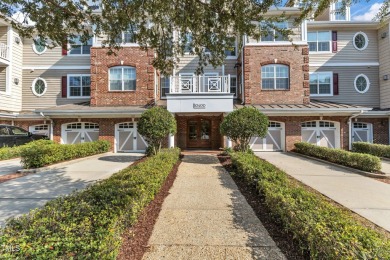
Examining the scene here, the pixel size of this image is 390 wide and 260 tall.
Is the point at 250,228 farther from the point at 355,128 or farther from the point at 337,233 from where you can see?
the point at 355,128

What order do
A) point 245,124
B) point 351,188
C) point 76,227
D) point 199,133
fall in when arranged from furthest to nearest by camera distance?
point 199,133, point 245,124, point 351,188, point 76,227

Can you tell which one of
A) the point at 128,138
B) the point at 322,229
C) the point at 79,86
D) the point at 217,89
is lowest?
the point at 322,229

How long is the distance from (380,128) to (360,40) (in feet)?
22.6

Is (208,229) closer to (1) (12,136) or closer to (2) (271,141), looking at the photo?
(2) (271,141)

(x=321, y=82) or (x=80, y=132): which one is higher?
(x=321, y=82)

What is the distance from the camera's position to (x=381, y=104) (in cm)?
1650

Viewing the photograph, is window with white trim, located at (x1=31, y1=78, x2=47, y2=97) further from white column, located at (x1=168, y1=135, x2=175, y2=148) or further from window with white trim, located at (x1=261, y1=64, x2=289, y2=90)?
window with white trim, located at (x1=261, y1=64, x2=289, y2=90)

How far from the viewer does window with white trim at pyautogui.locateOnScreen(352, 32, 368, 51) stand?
16906 millimetres

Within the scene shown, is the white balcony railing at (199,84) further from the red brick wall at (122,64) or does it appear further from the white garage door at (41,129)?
the white garage door at (41,129)

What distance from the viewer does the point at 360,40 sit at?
17.0 meters

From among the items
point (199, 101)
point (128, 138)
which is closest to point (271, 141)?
point (199, 101)

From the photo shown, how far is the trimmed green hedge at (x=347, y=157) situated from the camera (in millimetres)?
8248

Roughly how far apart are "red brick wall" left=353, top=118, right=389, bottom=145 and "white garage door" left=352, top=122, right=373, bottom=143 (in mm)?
287

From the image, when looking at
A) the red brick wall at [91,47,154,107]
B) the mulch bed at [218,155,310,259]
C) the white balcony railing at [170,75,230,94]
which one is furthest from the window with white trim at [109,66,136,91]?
the mulch bed at [218,155,310,259]
